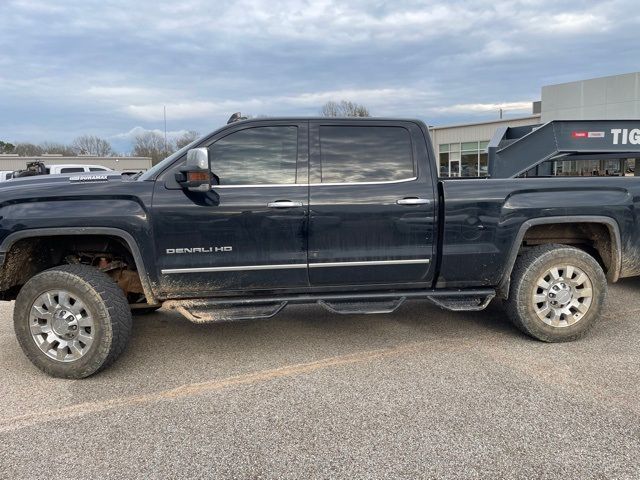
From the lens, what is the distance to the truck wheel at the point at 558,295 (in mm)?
4430

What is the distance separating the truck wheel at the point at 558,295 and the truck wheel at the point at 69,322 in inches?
136

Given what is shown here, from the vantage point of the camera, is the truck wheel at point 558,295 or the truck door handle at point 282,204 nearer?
the truck door handle at point 282,204

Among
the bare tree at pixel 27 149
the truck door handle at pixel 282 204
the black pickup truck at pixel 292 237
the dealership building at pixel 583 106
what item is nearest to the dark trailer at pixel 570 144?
the black pickup truck at pixel 292 237

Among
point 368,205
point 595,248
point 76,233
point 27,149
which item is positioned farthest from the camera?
point 27,149

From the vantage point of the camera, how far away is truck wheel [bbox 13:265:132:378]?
151 inches

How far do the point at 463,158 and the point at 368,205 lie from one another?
34251 mm

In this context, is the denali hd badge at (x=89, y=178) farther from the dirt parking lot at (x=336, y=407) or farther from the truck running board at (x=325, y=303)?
the dirt parking lot at (x=336, y=407)

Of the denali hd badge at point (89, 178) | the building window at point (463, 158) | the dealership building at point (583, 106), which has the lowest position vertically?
the denali hd badge at point (89, 178)

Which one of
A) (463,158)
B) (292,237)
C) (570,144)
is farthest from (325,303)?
(463,158)

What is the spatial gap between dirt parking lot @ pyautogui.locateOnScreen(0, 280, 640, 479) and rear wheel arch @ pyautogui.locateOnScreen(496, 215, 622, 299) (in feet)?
1.94

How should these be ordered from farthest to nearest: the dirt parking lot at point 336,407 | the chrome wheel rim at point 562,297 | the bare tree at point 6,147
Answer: the bare tree at point 6,147 → the chrome wheel rim at point 562,297 → the dirt parking lot at point 336,407

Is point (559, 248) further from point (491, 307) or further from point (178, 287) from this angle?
point (178, 287)

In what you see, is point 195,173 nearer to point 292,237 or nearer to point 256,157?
point 256,157

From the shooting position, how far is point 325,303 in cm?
418
